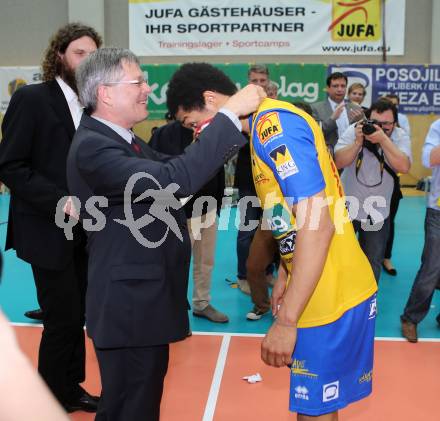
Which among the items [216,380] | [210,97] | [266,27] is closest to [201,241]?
[216,380]

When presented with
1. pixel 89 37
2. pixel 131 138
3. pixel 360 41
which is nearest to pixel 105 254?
pixel 131 138

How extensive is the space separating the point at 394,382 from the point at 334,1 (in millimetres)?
10770

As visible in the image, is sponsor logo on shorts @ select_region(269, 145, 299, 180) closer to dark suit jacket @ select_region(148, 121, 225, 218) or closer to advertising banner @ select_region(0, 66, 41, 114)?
dark suit jacket @ select_region(148, 121, 225, 218)

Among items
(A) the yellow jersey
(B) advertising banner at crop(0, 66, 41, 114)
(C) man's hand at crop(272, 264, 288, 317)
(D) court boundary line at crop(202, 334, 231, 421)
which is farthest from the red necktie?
(B) advertising banner at crop(0, 66, 41, 114)

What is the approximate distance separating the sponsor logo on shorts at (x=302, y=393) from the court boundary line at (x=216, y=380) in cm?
128

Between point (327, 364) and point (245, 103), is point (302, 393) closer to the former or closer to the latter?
point (327, 364)

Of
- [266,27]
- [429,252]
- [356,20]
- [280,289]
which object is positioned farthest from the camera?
[266,27]

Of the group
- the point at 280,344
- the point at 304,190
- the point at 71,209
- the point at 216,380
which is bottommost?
the point at 216,380

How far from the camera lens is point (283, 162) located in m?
1.91

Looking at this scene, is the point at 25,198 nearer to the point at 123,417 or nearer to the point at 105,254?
the point at 105,254

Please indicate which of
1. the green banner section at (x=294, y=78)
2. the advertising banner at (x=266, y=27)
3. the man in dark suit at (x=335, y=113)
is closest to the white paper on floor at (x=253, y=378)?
the man in dark suit at (x=335, y=113)

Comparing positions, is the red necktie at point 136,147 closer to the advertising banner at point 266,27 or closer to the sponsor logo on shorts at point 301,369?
the sponsor logo on shorts at point 301,369

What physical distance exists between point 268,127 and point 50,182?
145cm

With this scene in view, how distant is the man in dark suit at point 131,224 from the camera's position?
198 cm
